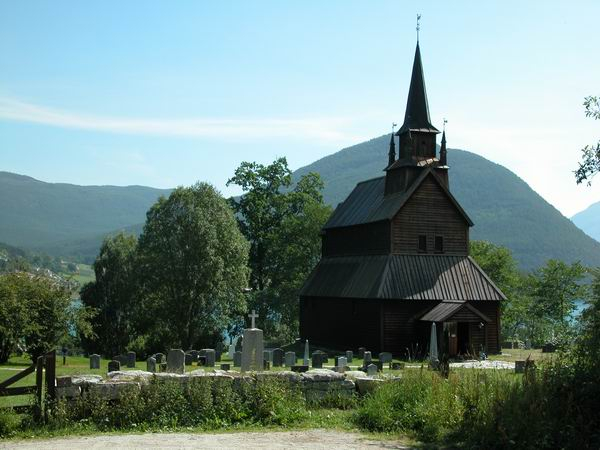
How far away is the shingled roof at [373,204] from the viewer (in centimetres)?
4222

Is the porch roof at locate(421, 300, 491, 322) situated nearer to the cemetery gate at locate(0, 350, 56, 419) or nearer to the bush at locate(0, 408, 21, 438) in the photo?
the cemetery gate at locate(0, 350, 56, 419)

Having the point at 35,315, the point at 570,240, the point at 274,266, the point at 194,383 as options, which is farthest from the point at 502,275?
the point at 570,240

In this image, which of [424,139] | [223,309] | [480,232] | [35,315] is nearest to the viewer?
[35,315]

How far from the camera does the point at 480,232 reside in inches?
7672

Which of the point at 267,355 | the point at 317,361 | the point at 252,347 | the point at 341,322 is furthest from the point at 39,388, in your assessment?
the point at 341,322

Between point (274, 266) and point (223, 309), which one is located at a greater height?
point (274, 266)

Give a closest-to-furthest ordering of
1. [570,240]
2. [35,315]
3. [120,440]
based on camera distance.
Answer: [120,440] < [35,315] < [570,240]

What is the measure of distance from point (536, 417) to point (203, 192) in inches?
1641

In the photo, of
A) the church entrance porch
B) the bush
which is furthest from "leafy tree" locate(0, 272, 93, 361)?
the bush

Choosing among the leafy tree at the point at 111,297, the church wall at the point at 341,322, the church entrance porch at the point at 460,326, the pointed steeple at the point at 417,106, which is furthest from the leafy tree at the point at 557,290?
the leafy tree at the point at 111,297

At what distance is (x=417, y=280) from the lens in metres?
40.6

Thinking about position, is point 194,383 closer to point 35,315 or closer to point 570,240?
point 35,315

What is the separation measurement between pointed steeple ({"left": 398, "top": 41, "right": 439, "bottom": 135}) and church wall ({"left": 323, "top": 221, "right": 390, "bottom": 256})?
6787mm

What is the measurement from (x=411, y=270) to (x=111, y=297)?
3037cm
